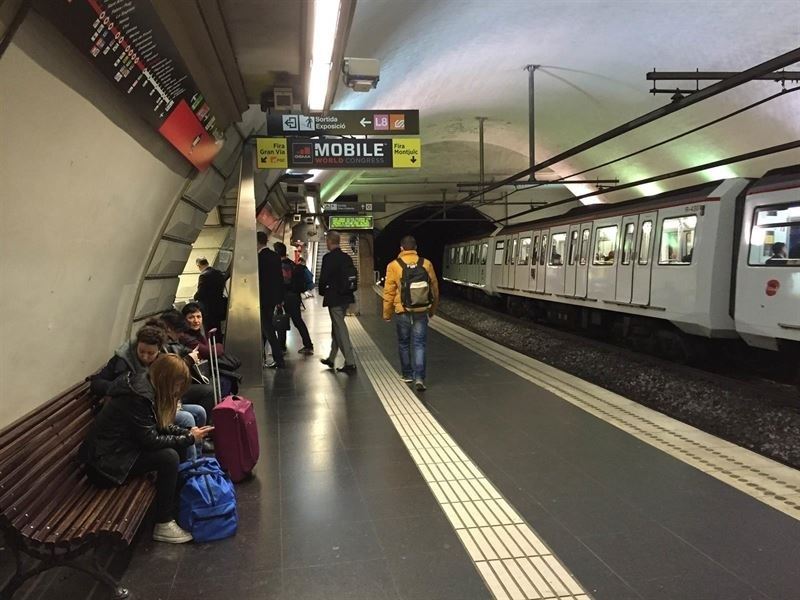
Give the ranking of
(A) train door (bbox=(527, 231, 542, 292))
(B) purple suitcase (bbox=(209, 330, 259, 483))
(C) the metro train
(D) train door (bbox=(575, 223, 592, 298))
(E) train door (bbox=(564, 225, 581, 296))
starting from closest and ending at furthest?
(B) purple suitcase (bbox=(209, 330, 259, 483)) < (C) the metro train < (D) train door (bbox=(575, 223, 592, 298)) < (E) train door (bbox=(564, 225, 581, 296)) < (A) train door (bbox=(527, 231, 542, 292))

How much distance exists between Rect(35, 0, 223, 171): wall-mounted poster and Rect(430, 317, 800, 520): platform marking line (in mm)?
4477

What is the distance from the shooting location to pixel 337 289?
297 inches

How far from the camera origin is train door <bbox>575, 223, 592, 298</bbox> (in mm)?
11438

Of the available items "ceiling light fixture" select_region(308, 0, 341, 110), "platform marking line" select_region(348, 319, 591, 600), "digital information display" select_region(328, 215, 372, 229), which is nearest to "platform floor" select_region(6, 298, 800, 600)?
"platform marking line" select_region(348, 319, 591, 600)

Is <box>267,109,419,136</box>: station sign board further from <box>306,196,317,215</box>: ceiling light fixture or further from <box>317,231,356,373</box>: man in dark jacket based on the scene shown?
<box>306,196,317,215</box>: ceiling light fixture

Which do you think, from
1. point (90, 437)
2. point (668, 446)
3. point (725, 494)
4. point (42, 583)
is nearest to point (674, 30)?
point (668, 446)

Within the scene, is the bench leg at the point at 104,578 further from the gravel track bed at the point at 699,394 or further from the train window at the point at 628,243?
the train window at the point at 628,243

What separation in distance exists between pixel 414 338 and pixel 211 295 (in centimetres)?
280

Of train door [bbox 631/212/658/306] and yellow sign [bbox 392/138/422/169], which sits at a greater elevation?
yellow sign [bbox 392/138/422/169]

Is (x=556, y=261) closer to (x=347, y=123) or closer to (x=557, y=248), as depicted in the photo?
(x=557, y=248)

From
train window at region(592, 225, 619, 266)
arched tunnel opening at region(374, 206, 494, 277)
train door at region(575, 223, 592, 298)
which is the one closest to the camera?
train window at region(592, 225, 619, 266)

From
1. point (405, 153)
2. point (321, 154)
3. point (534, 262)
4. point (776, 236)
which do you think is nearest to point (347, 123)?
point (321, 154)

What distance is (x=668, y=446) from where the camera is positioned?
4.61 m

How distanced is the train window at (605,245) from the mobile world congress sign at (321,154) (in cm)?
455
